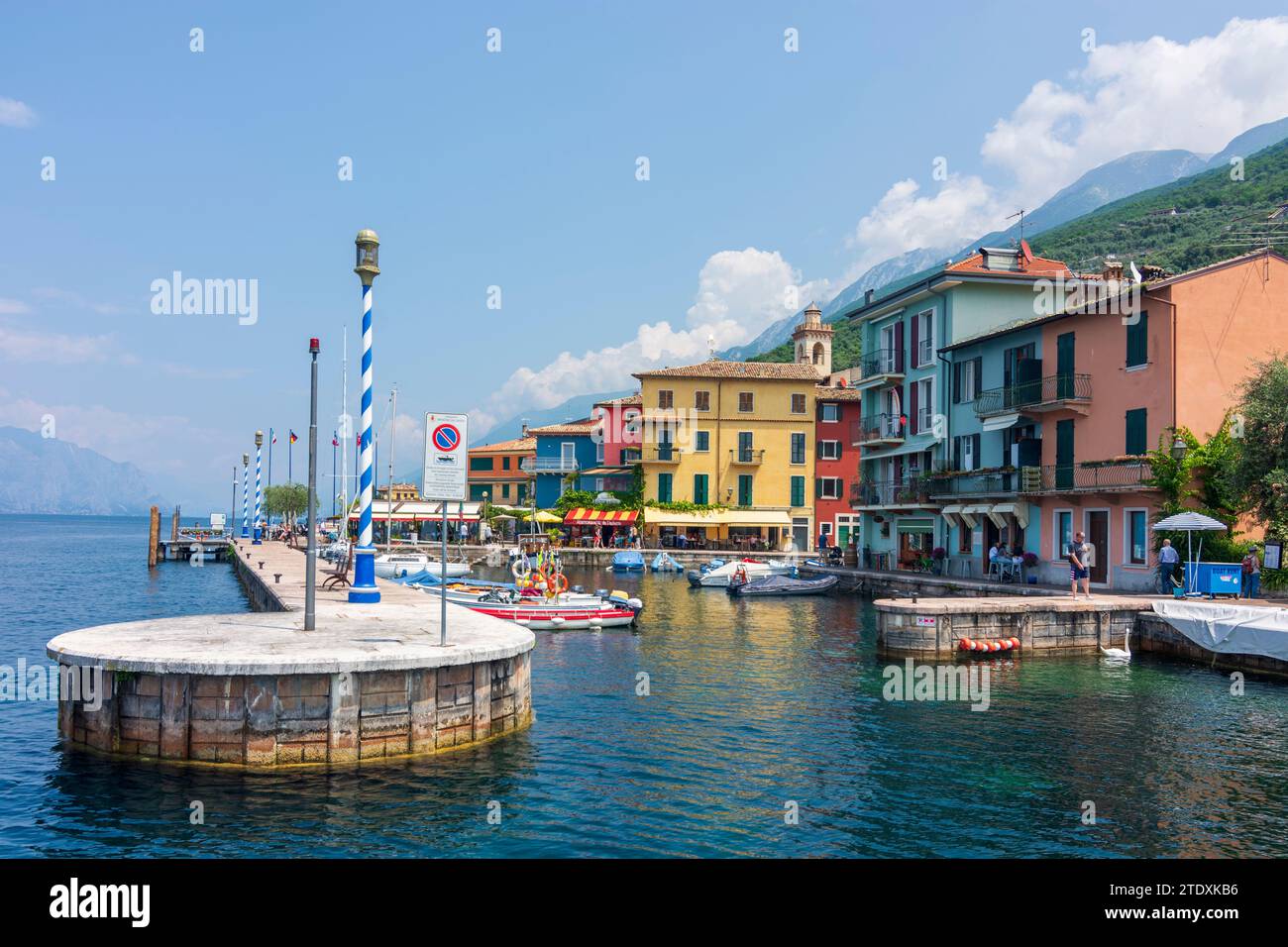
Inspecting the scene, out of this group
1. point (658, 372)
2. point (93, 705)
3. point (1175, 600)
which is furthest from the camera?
point (658, 372)

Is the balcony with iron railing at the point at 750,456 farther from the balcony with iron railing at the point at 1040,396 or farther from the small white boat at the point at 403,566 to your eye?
the balcony with iron railing at the point at 1040,396

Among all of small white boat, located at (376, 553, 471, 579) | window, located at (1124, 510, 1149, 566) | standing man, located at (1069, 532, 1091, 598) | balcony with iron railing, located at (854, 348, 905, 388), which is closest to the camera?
standing man, located at (1069, 532, 1091, 598)

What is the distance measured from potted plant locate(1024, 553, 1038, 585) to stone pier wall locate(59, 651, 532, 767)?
29.5 meters

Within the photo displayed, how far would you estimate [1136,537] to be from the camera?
31.8 metres

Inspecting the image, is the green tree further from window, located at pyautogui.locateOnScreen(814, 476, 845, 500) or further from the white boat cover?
window, located at pyautogui.locateOnScreen(814, 476, 845, 500)

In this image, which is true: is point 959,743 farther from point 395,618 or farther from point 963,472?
point 963,472

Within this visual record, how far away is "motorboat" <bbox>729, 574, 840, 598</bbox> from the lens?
44156mm

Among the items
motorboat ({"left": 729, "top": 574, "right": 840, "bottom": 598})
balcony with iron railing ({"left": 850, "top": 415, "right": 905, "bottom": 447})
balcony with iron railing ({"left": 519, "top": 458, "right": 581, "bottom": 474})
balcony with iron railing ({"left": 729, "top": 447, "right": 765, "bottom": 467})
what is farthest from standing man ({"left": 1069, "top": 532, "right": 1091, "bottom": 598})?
balcony with iron railing ({"left": 519, "top": 458, "right": 581, "bottom": 474})

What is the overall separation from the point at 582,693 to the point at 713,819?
316 inches

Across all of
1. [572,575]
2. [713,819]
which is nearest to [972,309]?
[572,575]

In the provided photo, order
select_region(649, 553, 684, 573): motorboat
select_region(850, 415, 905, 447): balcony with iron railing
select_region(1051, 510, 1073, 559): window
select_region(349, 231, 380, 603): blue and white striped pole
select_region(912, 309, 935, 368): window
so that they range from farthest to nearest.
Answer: select_region(649, 553, 684, 573): motorboat < select_region(850, 415, 905, 447): balcony with iron railing < select_region(912, 309, 935, 368): window < select_region(1051, 510, 1073, 559): window < select_region(349, 231, 380, 603): blue and white striped pole

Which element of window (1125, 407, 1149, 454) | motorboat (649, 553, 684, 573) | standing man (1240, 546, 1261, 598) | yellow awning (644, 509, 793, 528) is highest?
window (1125, 407, 1149, 454)

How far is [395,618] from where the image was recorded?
1817 cm

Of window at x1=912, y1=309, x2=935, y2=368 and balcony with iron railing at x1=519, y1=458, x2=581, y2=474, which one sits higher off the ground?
window at x1=912, y1=309, x2=935, y2=368
